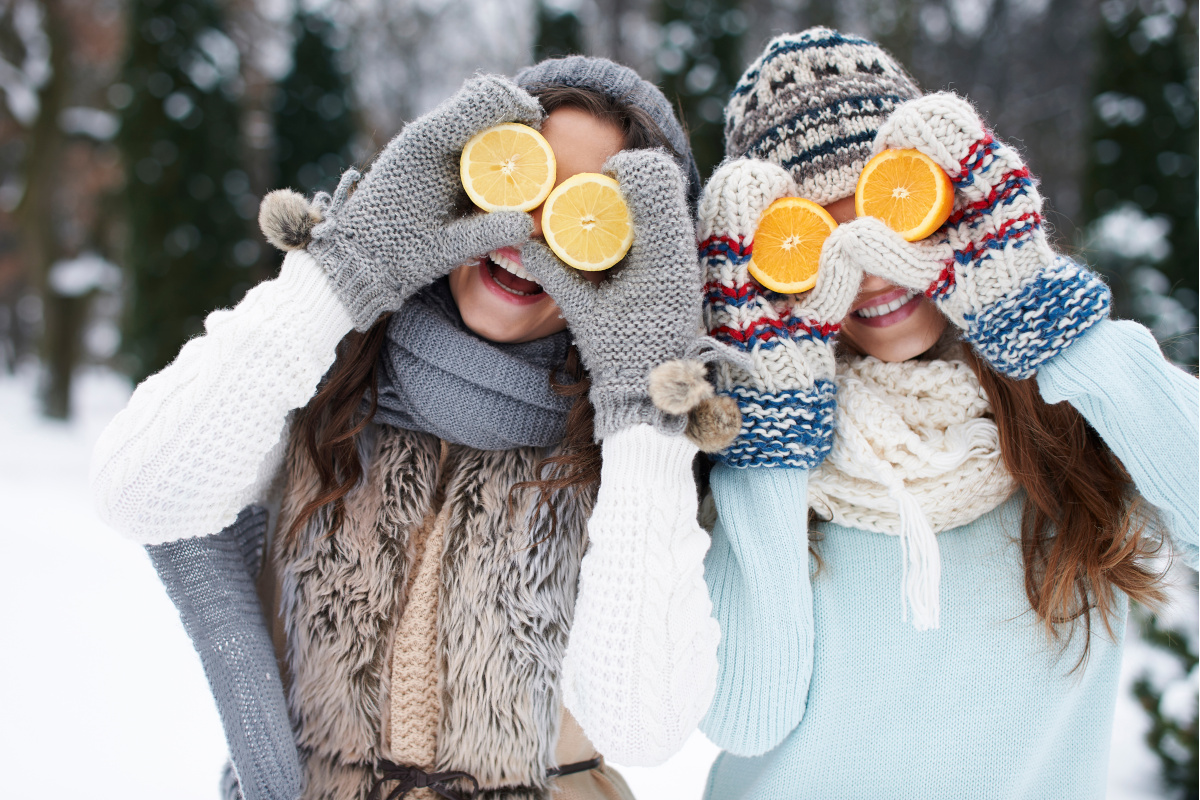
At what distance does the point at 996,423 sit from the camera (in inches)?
62.5

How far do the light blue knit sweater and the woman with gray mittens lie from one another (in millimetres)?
142

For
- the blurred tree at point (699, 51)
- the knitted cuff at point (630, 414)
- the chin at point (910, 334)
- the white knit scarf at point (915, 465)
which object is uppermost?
the blurred tree at point (699, 51)

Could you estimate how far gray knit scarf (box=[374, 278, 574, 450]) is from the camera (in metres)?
1.62

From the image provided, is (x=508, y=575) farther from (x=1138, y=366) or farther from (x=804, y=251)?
(x=1138, y=366)

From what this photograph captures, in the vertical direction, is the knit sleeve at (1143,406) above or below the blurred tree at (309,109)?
below

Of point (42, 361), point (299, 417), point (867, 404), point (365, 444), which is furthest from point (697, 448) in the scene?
point (42, 361)

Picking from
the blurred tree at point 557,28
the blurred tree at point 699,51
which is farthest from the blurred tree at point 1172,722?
the blurred tree at point 557,28

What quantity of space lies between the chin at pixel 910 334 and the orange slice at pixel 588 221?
641 millimetres

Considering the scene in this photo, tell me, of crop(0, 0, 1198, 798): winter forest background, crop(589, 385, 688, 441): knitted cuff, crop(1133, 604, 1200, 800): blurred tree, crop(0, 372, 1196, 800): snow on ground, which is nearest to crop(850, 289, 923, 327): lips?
crop(589, 385, 688, 441): knitted cuff

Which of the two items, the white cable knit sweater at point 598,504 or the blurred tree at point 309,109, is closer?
the white cable knit sweater at point 598,504

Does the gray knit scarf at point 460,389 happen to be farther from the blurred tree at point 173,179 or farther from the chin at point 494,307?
the blurred tree at point 173,179

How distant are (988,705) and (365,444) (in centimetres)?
142

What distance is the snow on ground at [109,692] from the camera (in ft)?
10.4

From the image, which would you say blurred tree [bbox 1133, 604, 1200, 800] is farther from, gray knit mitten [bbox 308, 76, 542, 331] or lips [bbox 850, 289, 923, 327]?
gray knit mitten [bbox 308, 76, 542, 331]
